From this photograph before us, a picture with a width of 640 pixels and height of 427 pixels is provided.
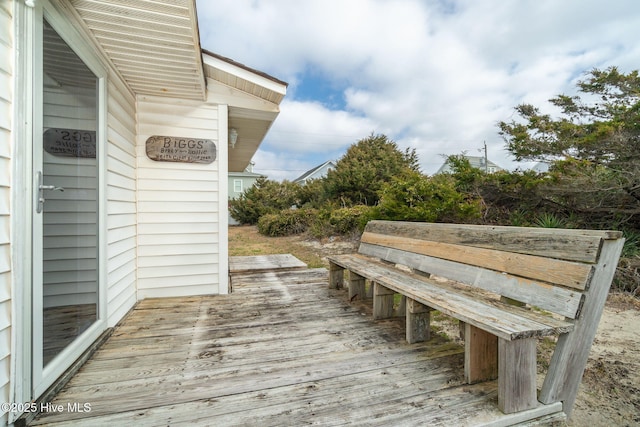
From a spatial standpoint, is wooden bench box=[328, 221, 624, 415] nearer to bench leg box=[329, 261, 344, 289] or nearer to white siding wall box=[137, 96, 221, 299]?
bench leg box=[329, 261, 344, 289]

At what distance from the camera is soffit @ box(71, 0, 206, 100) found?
5.56 feet

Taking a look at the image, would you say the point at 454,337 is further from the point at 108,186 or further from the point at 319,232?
the point at 319,232

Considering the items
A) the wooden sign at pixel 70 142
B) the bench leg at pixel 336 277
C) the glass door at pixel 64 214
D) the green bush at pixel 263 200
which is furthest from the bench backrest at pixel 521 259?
the green bush at pixel 263 200

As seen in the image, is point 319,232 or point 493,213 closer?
point 493,213

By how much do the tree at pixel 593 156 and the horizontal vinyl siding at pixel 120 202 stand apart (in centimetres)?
639

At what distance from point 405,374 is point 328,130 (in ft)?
91.7

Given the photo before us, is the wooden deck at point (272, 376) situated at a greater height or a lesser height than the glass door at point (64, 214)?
lesser

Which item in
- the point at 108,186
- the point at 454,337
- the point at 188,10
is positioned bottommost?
the point at 454,337

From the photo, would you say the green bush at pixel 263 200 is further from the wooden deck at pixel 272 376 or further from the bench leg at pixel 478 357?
the bench leg at pixel 478 357

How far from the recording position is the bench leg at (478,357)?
1.59 meters

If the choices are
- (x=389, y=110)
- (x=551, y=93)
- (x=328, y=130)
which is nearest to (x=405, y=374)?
(x=551, y=93)

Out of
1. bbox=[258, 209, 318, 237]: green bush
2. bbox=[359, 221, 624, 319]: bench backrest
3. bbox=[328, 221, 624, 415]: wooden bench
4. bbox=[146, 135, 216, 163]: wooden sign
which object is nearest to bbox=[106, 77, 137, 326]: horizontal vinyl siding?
bbox=[146, 135, 216, 163]: wooden sign

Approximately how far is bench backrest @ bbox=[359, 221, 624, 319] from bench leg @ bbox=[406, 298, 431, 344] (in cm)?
33

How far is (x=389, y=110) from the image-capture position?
18766 millimetres
